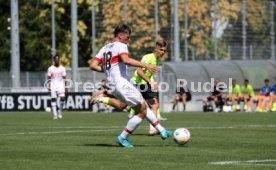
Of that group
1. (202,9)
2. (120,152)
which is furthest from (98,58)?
(202,9)

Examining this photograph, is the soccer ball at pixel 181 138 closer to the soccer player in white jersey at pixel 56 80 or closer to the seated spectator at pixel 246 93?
the soccer player in white jersey at pixel 56 80

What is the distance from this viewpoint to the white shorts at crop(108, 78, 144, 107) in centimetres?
1541

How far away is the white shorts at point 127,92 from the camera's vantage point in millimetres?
15406

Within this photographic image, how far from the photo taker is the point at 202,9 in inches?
2660

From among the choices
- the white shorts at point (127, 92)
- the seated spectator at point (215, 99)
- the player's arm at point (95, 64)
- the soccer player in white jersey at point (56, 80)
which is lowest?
the seated spectator at point (215, 99)

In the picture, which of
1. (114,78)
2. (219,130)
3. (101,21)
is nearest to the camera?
(114,78)

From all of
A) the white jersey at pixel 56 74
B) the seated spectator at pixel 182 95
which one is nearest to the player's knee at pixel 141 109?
the white jersey at pixel 56 74

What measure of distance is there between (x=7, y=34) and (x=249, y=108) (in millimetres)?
32031

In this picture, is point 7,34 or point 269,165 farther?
point 7,34

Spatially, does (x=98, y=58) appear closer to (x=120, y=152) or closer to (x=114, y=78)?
(x=114, y=78)

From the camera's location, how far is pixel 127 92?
1542 cm

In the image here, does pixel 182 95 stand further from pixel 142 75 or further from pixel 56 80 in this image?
pixel 142 75

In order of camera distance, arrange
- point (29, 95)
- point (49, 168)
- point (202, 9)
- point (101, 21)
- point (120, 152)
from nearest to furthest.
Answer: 1. point (49, 168)
2. point (120, 152)
3. point (29, 95)
4. point (101, 21)
5. point (202, 9)

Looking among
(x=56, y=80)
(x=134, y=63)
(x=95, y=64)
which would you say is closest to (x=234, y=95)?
(x=56, y=80)
